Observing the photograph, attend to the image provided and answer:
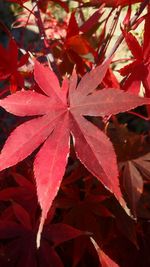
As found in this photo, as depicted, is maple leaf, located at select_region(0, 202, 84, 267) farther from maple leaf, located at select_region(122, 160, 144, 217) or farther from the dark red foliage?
maple leaf, located at select_region(122, 160, 144, 217)

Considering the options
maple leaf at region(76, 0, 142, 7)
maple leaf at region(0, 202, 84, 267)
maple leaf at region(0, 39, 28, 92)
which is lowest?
maple leaf at region(0, 202, 84, 267)

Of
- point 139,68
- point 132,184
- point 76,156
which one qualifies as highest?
point 139,68

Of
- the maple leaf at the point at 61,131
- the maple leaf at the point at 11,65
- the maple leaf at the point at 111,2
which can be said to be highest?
the maple leaf at the point at 111,2

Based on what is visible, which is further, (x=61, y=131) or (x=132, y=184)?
(x=132, y=184)

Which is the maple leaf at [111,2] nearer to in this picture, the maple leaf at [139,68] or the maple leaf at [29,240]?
the maple leaf at [139,68]

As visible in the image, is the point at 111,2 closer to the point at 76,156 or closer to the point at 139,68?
the point at 139,68

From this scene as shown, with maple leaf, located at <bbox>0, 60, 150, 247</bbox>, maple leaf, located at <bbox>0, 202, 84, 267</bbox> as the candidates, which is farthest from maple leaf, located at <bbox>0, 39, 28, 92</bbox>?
maple leaf, located at <bbox>0, 202, 84, 267</bbox>

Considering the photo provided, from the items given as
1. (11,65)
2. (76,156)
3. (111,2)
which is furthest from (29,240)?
(111,2)

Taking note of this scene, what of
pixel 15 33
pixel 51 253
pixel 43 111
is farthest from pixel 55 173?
pixel 15 33

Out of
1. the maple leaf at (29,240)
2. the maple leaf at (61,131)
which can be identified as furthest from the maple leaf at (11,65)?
the maple leaf at (29,240)
